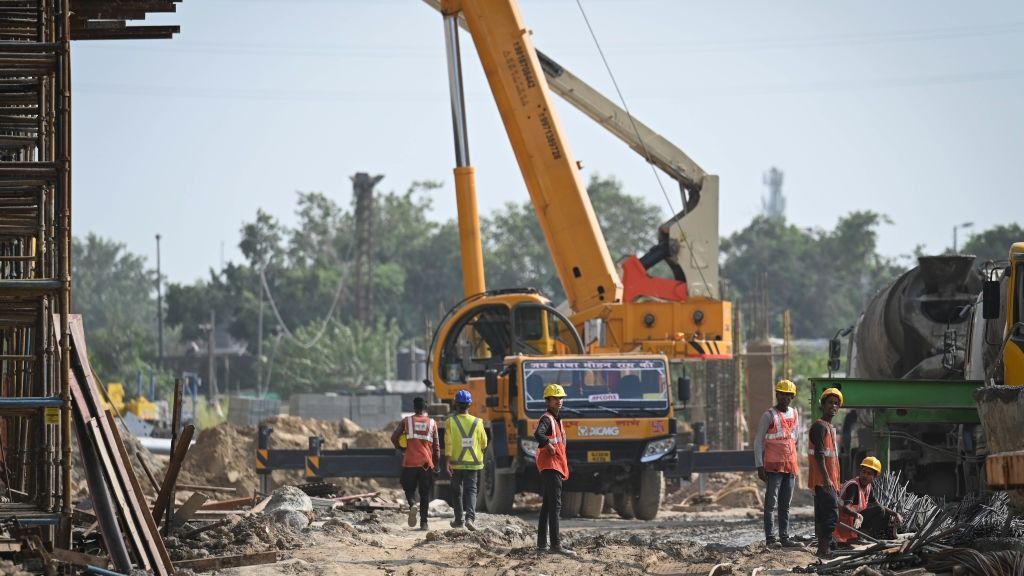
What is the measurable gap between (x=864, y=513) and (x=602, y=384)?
317 inches

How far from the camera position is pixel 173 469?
587 inches

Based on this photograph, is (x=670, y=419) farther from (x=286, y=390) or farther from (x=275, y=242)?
(x=275, y=242)

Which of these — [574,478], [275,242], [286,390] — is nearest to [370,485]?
[574,478]

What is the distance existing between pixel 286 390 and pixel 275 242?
71.5 ft

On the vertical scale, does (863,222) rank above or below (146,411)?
above

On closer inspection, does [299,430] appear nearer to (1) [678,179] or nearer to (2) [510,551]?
(1) [678,179]

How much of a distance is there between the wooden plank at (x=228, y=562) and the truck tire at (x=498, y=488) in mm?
8430

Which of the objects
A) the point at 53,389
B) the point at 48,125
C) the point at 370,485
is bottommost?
the point at 370,485

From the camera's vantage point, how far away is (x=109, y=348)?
9488 cm

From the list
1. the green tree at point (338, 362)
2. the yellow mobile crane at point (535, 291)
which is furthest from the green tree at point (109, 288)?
the yellow mobile crane at point (535, 291)

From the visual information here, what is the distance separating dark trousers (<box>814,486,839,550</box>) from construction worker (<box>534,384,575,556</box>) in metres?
2.58

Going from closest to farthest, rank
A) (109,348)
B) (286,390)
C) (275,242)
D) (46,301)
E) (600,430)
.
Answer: (46,301), (600,430), (286,390), (109,348), (275,242)

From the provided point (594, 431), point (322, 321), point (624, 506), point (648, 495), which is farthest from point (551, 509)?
point (322, 321)

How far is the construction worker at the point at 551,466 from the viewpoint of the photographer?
649 inches
